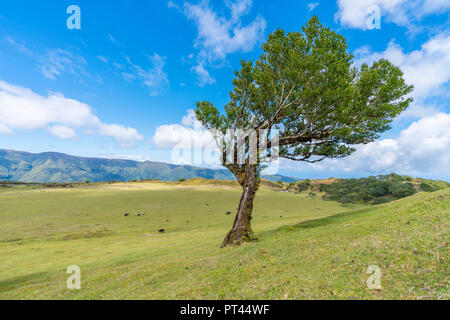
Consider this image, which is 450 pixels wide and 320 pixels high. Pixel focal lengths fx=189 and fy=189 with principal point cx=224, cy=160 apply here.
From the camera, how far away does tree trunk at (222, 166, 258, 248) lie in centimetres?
1535

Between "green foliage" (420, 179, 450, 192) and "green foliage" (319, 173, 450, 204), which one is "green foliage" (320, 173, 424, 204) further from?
"green foliage" (420, 179, 450, 192)

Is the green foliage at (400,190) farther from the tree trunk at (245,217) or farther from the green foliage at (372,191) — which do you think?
the tree trunk at (245,217)

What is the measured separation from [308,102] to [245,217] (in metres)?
10.9

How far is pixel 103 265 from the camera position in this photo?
13773 mm

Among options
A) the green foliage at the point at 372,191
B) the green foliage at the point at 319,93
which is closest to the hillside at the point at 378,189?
the green foliage at the point at 372,191

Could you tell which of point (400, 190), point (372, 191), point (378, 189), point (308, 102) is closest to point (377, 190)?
point (378, 189)

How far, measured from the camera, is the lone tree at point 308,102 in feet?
48.4

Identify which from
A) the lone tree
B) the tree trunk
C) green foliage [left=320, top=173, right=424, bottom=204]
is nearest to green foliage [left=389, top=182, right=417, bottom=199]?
green foliage [left=320, top=173, right=424, bottom=204]

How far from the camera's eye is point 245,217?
15.9m

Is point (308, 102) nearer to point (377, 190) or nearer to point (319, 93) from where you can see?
point (319, 93)

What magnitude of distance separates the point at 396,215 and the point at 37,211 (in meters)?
58.1

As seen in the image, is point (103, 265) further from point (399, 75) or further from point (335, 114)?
point (399, 75)
